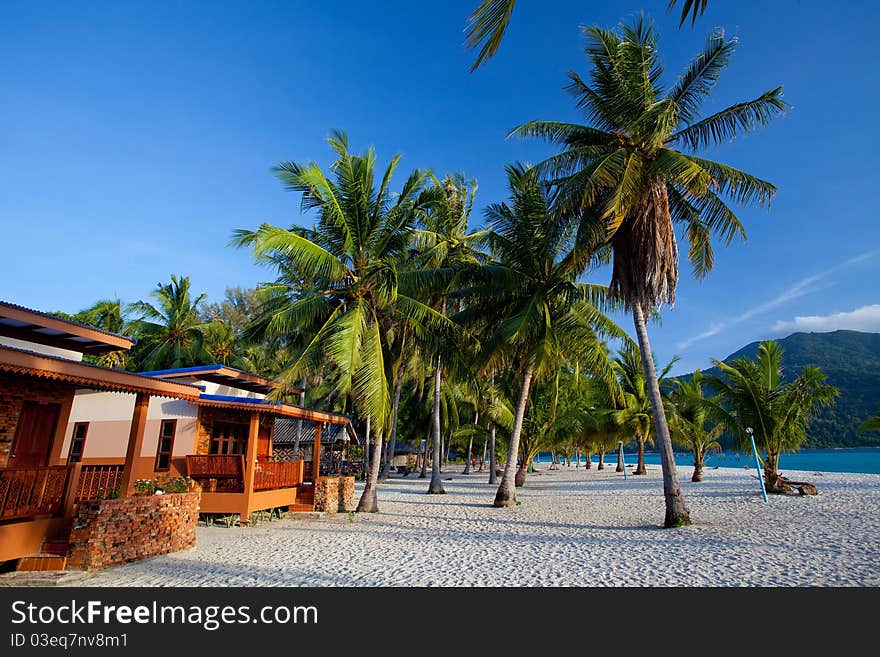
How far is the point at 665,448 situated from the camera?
35.6 feet

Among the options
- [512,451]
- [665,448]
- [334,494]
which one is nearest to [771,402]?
[665,448]

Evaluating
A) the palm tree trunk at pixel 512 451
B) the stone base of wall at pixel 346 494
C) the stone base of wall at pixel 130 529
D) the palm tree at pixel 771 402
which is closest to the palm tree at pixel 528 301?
the palm tree trunk at pixel 512 451

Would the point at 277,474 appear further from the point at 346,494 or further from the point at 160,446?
the point at 160,446

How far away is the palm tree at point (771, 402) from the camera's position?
15156 mm

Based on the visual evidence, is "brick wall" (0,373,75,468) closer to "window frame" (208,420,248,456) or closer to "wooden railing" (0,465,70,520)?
"wooden railing" (0,465,70,520)

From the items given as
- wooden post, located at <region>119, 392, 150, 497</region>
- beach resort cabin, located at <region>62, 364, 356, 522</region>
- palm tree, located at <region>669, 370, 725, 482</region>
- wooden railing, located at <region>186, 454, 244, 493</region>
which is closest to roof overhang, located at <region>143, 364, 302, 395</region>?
beach resort cabin, located at <region>62, 364, 356, 522</region>

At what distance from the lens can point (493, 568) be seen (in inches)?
287

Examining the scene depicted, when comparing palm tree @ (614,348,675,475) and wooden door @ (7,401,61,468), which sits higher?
palm tree @ (614,348,675,475)

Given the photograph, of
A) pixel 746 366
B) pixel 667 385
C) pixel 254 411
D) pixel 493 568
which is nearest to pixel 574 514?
pixel 493 568

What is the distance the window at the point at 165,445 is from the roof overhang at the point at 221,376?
4.47 feet

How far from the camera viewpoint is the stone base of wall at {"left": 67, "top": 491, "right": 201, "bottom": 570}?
276 inches

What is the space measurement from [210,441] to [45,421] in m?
4.34

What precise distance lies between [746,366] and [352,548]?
15100 millimetres

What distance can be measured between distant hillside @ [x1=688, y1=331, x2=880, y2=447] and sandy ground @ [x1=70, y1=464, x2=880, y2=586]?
103ft
